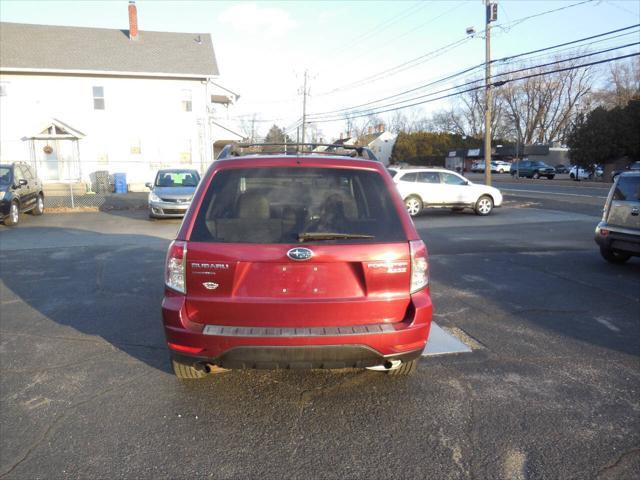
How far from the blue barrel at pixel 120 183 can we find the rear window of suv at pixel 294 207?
2289 centimetres

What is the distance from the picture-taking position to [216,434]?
3.04m

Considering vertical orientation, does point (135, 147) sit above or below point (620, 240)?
above

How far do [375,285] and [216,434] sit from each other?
1411mm

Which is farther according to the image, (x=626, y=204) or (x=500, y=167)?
(x=500, y=167)

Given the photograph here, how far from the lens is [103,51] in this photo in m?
26.0

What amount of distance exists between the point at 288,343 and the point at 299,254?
22.3 inches

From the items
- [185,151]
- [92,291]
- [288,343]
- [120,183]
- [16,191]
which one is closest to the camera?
[288,343]

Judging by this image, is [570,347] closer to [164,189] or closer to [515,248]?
[515,248]

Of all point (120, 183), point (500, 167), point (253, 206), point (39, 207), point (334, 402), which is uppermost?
point (500, 167)

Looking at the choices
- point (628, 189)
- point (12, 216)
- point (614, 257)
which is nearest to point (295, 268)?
point (628, 189)

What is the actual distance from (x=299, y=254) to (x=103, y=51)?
91.5ft

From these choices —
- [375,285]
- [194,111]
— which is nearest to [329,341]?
[375,285]

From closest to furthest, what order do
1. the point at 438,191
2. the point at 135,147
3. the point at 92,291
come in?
the point at 92,291 < the point at 438,191 < the point at 135,147

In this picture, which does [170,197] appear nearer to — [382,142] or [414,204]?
[414,204]
